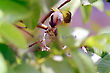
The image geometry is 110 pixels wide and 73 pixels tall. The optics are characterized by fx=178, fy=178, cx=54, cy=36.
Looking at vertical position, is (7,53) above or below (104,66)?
above

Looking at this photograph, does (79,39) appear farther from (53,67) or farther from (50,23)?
(50,23)

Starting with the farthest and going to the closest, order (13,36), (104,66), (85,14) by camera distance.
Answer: (104,66) < (85,14) < (13,36)

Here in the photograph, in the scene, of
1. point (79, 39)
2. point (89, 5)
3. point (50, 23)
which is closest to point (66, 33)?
point (79, 39)

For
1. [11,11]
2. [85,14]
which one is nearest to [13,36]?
[11,11]

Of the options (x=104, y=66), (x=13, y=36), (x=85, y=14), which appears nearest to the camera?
(x=13, y=36)

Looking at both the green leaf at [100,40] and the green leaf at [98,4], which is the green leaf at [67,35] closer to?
the green leaf at [100,40]

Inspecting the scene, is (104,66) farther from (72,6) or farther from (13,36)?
(13,36)

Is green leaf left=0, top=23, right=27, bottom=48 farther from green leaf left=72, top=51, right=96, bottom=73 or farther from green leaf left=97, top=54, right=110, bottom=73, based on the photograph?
green leaf left=97, top=54, right=110, bottom=73
